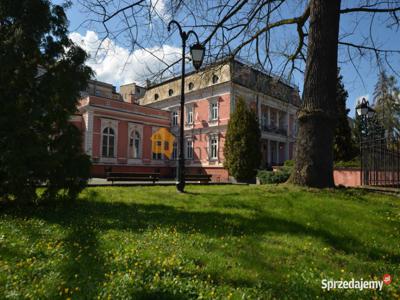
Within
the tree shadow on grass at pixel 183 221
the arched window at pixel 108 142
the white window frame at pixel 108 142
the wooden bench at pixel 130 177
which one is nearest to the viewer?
the tree shadow on grass at pixel 183 221

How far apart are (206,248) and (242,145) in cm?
1782

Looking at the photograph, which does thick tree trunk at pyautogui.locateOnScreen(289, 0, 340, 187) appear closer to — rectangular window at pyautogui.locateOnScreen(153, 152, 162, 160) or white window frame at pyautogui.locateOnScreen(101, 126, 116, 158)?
white window frame at pyautogui.locateOnScreen(101, 126, 116, 158)

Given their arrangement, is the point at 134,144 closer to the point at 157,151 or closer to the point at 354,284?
the point at 157,151

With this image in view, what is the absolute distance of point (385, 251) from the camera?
413cm

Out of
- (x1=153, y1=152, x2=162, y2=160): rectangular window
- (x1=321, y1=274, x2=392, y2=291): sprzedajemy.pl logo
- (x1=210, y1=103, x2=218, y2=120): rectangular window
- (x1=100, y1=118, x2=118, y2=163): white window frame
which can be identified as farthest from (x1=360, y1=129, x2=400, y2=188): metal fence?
(x1=153, y1=152, x2=162, y2=160): rectangular window

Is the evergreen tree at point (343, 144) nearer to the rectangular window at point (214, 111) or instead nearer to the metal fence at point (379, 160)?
the rectangular window at point (214, 111)

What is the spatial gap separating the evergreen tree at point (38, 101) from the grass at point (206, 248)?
888 millimetres

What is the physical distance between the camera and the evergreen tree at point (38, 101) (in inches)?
263

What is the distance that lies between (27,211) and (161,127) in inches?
1025

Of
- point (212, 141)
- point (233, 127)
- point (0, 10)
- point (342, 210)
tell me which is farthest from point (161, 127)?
point (342, 210)

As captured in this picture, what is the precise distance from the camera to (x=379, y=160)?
32.3ft

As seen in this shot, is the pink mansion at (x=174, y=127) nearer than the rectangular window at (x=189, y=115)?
Yes

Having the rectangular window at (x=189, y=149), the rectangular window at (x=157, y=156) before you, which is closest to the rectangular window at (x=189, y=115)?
the rectangular window at (x=189, y=149)

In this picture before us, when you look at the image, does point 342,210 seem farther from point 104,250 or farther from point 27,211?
point 27,211
